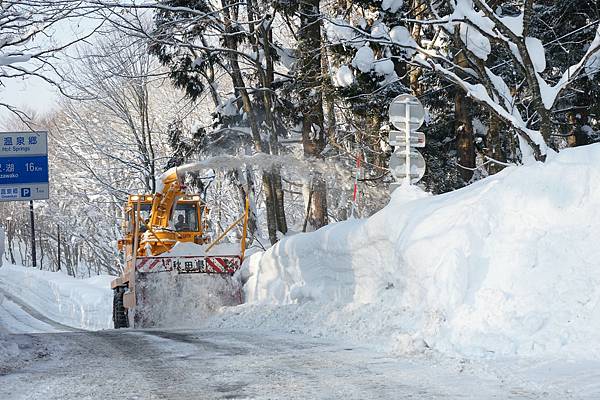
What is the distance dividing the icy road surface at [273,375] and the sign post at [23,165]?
5526 millimetres

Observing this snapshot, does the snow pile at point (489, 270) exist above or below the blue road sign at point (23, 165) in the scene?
below

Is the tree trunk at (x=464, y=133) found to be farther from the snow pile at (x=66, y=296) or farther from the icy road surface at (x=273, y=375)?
the snow pile at (x=66, y=296)

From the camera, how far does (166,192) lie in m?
18.7

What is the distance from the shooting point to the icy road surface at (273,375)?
19.7ft

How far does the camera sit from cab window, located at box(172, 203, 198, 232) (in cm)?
1922

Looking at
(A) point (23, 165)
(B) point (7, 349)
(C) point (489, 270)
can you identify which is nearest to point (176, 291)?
(A) point (23, 165)

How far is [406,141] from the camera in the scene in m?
13.6

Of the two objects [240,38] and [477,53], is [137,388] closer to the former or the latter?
[477,53]

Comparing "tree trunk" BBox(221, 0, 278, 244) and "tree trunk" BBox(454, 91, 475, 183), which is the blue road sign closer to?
"tree trunk" BBox(221, 0, 278, 244)

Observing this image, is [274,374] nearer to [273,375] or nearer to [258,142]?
[273,375]

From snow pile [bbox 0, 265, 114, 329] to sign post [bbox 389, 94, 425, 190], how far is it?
65.4 feet

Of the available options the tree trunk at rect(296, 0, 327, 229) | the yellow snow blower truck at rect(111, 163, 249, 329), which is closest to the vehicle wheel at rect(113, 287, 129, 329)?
the yellow snow blower truck at rect(111, 163, 249, 329)

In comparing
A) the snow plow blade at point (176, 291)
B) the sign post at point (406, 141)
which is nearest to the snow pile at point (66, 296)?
the snow plow blade at point (176, 291)

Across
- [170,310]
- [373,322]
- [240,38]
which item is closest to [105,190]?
[240,38]
